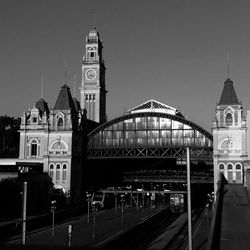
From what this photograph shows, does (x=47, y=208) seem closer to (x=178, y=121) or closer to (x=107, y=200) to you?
(x=107, y=200)

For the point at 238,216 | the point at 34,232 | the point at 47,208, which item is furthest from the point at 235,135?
the point at 34,232

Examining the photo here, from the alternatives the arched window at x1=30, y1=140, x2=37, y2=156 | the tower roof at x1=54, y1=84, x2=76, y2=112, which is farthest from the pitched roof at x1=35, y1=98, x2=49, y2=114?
the arched window at x1=30, y1=140, x2=37, y2=156

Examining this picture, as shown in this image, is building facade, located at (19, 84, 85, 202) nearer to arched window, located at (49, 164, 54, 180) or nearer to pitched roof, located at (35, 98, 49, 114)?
arched window, located at (49, 164, 54, 180)

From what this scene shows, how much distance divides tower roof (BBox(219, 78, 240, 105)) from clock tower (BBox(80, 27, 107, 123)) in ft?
227

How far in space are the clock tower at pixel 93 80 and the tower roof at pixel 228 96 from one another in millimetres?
69071

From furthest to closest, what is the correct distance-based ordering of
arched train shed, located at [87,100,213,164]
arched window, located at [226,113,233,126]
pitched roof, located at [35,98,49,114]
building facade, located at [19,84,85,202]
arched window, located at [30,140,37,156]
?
pitched roof, located at [35,98,49,114] < arched window, located at [30,140,37,156] < arched train shed, located at [87,100,213,164] < building facade, located at [19,84,85,202] < arched window, located at [226,113,233,126]

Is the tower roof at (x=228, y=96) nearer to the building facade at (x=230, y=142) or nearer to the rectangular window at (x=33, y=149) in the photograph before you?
the building facade at (x=230, y=142)

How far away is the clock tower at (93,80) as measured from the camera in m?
158

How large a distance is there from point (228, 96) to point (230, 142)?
990cm

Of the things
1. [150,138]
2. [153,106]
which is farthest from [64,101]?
[153,106]

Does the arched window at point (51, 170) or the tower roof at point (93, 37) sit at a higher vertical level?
the tower roof at point (93, 37)

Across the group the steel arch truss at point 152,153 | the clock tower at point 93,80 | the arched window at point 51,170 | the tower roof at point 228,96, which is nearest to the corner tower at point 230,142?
the tower roof at point 228,96

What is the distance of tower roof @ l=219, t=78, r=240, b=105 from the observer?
91938mm

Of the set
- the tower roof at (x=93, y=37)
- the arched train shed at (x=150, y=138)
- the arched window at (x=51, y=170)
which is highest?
the tower roof at (x=93, y=37)
